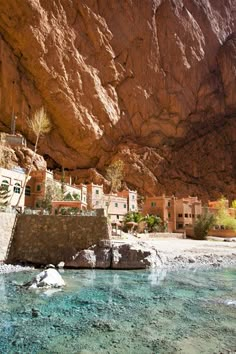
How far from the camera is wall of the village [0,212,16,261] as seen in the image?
27.1 meters

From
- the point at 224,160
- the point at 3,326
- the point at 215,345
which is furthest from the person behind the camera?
the point at 224,160

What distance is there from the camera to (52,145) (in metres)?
58.3

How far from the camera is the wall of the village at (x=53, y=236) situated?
2770cm

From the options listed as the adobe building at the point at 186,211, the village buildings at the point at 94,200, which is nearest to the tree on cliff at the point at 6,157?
the village buildings at the point at 94,200

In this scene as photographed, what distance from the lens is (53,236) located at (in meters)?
28.2

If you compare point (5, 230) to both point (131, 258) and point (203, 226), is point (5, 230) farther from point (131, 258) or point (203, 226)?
point (203, 226)

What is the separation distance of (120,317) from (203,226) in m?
37.6

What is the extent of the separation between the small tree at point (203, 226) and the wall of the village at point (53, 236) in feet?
83.0

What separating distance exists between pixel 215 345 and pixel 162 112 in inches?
2458

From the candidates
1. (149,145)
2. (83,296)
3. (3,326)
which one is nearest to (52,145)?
(149,145)

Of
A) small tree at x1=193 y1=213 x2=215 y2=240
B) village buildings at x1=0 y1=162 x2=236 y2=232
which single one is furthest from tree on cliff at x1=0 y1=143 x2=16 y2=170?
small tree at x1=193 y1=213 x2=215 y2=240

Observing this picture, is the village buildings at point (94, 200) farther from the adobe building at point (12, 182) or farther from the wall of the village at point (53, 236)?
the wall of the village at point (53, 236)

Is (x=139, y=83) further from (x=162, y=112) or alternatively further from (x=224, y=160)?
(x=224, y=160)

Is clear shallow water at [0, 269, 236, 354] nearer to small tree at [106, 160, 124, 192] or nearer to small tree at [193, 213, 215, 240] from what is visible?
small tree at [193, 213, 215, 240]
